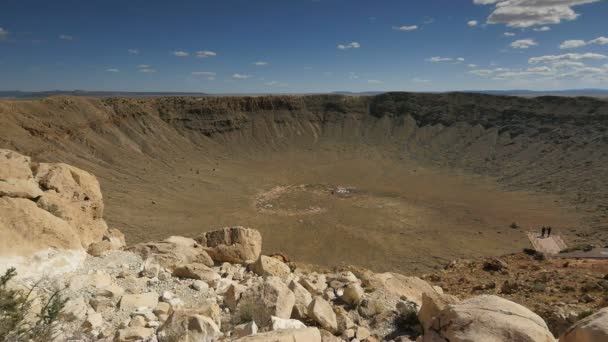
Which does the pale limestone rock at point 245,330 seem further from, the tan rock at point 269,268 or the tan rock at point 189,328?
the tan rock at point 269,268

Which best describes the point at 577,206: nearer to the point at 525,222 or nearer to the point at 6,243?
the point at 525,222

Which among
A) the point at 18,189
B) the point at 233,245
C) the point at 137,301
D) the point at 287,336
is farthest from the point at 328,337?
the point at 18,189

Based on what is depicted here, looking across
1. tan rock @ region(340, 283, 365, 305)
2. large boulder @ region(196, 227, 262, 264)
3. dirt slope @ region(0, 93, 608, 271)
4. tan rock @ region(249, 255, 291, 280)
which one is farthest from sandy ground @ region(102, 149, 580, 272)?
tan rock @ region(340, 283, 365, 305)

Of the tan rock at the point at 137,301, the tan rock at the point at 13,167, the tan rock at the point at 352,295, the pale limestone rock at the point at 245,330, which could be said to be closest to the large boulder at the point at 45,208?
the tan rock at the point at 13,167

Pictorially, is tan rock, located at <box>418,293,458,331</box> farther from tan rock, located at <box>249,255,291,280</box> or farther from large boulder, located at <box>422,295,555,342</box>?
tan rock, located at <box>249,255,291,280</box>

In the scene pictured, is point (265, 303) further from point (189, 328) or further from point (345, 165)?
point (345, 165)
